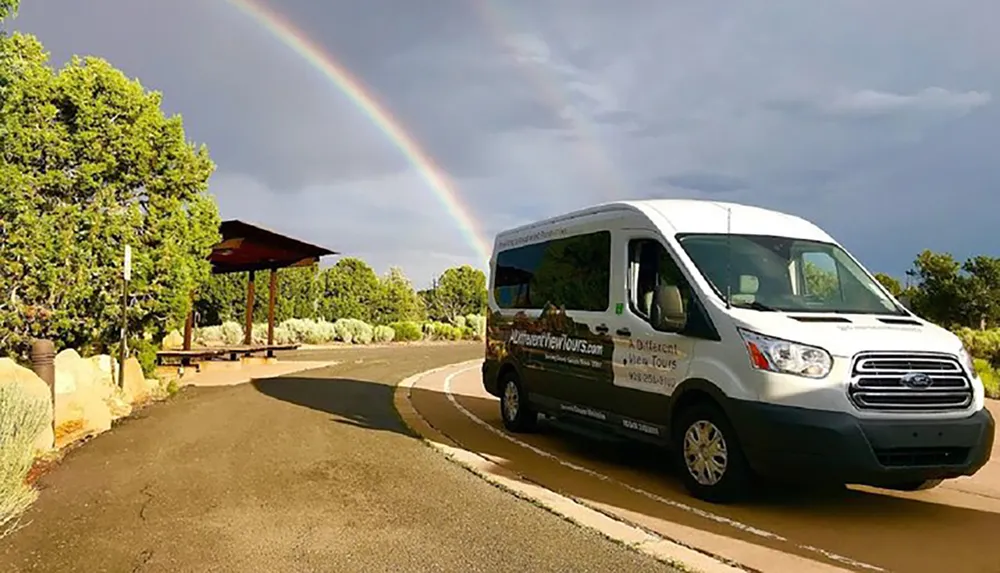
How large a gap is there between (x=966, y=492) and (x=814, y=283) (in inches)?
94.9

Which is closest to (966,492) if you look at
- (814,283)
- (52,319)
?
(814,283)

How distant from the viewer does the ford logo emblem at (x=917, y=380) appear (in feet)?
21.3

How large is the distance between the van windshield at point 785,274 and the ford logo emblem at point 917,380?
3.45 ft

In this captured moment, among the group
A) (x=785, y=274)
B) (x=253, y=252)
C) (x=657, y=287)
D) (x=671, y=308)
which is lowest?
(x=671, y=308)

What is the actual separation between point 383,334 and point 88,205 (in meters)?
28.6

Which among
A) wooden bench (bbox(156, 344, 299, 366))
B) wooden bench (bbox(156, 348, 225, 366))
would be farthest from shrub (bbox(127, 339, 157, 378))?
wooden bench (bbox(156, 348, 225, 366))

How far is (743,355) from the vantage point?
691 centimetres

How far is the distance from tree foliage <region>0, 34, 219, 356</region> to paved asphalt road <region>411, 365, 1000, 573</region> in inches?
315

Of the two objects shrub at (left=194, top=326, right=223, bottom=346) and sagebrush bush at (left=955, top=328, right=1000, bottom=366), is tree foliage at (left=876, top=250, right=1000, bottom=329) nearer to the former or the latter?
sagebrush bush at (left=955, top=328, right=1000, bottom=366)

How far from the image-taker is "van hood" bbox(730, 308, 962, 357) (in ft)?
21.5

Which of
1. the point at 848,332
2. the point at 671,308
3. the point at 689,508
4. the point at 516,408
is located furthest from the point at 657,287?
the point at 516,408

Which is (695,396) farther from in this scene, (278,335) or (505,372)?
(278,335)

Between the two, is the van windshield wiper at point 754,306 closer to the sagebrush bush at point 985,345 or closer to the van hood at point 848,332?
the van hood at point 848,332

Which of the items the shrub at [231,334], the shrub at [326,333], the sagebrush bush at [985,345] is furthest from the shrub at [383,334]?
the sagebrush bush at [985,345]
